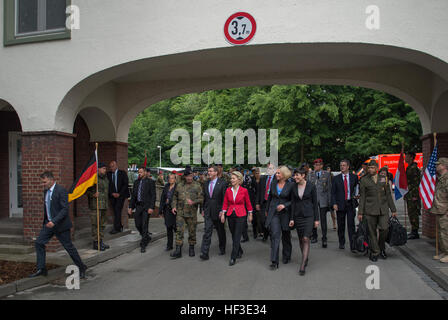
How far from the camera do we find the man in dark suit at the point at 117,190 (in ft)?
A: 35.3

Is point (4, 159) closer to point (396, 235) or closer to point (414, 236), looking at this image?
point (396, 235)

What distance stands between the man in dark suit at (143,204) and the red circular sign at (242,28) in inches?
155

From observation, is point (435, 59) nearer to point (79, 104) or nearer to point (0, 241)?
point (79, 104)

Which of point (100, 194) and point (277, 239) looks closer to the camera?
point (277, 239)

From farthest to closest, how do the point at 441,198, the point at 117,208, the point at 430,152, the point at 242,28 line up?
the point at 117,208 → the point at 430,152 → the point at 242,28 → the point at 441,198

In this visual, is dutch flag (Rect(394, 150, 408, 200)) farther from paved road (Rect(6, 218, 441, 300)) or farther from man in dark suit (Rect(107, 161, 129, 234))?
man in dark suit (Rect(107, 161, 129, 234))

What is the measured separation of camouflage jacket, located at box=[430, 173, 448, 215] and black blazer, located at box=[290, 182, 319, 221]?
2332 millimetres

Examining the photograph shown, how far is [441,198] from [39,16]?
9.81m

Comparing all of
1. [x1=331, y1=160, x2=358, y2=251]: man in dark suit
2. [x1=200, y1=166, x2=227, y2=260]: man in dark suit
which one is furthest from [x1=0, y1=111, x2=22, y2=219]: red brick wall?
[x1=331, y1=160, x2=358, y2=251]: man in dark suit

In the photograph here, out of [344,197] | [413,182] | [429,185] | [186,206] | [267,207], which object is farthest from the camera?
[413,182]

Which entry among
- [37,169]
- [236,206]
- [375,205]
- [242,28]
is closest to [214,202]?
[236,206]

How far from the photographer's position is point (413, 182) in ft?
33.6

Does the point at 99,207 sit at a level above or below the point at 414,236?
above

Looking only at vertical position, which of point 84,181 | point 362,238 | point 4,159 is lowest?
point 362,238
